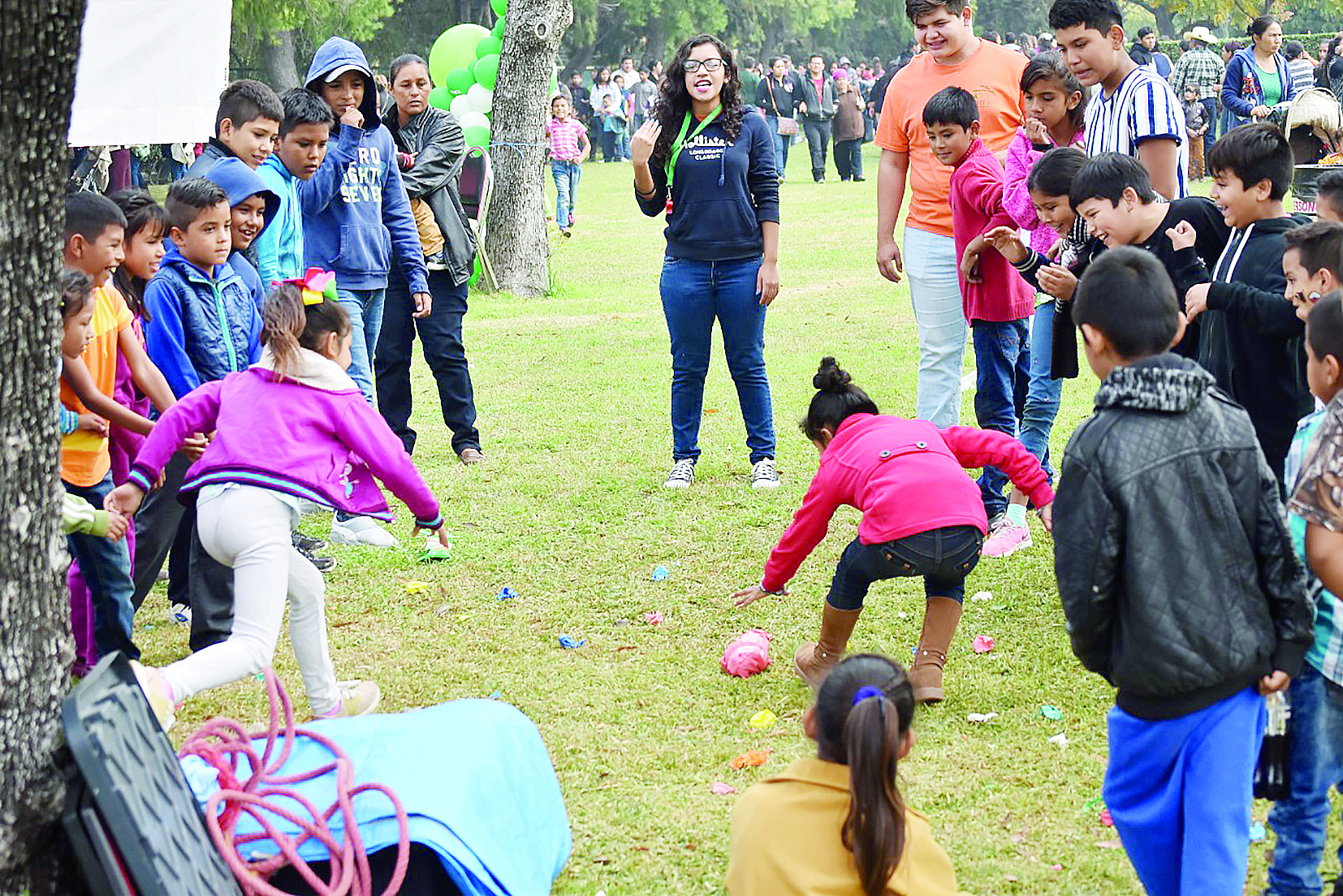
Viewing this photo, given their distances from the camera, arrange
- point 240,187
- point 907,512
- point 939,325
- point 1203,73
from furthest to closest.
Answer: point 1203,73 < point 939,325 < point 240,187 < point 907,512

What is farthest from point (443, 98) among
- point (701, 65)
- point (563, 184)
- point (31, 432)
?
point (31, 432)

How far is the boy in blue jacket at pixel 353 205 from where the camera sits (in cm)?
677

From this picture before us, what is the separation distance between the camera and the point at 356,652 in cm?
533

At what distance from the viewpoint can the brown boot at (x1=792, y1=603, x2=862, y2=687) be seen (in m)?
4.66

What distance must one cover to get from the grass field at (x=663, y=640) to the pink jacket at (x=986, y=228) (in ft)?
3.38

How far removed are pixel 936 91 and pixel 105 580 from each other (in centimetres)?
389

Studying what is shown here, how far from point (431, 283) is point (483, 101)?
11.1 metres

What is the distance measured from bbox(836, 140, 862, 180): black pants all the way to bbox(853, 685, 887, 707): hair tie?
79.7 ft

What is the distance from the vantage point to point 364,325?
7.15 m

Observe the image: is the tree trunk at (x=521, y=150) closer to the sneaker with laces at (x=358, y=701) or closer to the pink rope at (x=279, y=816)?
the sneaker with laces at (x=358, y=701)

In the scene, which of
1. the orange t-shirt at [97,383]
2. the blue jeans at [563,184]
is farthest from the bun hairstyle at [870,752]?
the blue jeans at [563,184]

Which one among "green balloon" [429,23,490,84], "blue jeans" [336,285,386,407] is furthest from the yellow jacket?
"green balloon" [429,23,490,84]

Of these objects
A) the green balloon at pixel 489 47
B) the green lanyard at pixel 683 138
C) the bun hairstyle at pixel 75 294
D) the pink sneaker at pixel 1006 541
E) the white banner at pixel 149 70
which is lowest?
the pink sneaker at pixel 1006 541

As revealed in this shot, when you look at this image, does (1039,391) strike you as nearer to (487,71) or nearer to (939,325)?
(939,325)
